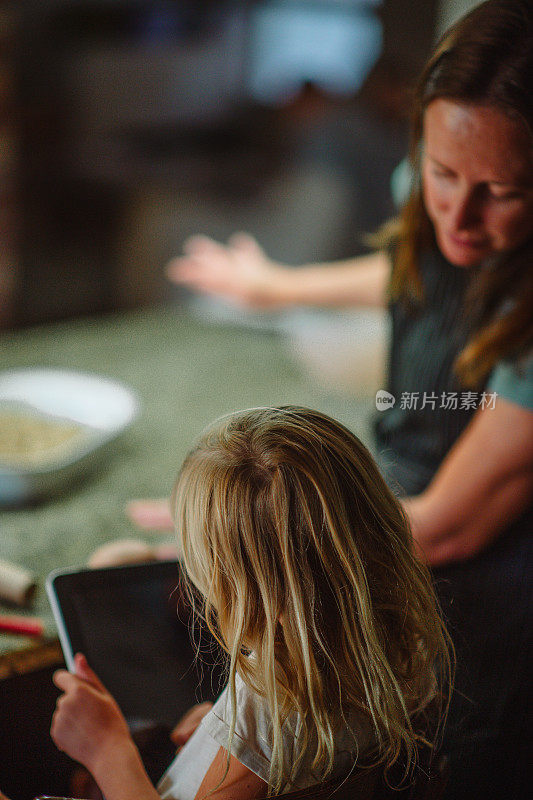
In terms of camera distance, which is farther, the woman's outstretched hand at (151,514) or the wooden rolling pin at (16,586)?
the woman's outstretched hand at (151,514)

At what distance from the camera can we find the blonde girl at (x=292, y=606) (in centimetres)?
46

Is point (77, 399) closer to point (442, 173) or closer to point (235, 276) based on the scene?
point (235, 276)

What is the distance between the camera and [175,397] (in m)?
1.14

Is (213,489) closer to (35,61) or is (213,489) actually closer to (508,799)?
(508,799)

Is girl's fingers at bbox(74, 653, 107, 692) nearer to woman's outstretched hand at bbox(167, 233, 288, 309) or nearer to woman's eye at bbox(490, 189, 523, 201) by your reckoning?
woman's eye at bbox(490, 189, 523, 201)

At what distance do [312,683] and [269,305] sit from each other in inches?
29.8

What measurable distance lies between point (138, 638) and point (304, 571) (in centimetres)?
19

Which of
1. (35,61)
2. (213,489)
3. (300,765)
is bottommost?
(300,765)

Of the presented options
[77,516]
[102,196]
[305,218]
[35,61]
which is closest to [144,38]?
[35,61]

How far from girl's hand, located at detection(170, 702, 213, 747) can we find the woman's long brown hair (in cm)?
35

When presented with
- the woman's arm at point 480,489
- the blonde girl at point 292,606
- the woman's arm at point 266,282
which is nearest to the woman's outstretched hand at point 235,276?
the woman's arm at point 266,282

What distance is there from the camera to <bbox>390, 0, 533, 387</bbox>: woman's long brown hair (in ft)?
1.69

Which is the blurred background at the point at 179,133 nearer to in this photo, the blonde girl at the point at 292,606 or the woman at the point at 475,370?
the woman at the point at 475,370

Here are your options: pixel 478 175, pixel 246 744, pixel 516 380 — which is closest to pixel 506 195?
pixel 478 175
